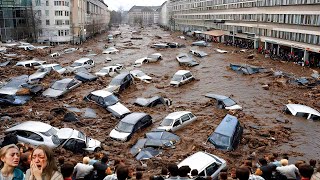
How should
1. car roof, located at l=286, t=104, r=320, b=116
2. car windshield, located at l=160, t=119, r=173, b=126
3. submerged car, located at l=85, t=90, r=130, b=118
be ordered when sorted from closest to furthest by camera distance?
car windshield, located at l=160, t=119, r=173, b=126 → submerged car, located at l=85, t=90, r=130, b=118 → car roof, located at l=286, t=104, r=320, b=116

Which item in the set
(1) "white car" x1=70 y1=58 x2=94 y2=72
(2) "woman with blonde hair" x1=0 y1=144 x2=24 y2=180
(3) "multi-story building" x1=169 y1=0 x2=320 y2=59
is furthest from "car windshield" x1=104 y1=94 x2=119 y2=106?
(3) "multi-story building" x1=169 y1=0 x2=320 y2=59

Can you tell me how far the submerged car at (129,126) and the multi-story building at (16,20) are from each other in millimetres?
50931

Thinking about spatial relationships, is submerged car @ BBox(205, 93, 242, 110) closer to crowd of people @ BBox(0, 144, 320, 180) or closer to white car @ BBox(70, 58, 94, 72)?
crowd of people @ BBox(0, 144, 320, 180)

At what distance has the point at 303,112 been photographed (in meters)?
20.7

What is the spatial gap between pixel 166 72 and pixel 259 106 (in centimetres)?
1495

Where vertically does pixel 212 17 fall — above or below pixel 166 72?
above

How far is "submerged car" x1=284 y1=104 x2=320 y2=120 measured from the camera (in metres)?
20.3

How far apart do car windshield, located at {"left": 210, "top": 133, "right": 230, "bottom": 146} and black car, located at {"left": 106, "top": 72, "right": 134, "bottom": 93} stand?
37.5 feet

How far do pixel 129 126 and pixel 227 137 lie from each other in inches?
197

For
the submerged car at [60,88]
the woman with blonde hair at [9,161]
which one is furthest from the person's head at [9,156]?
the submerged car at [60,88]

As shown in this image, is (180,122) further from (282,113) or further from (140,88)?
(140,88)

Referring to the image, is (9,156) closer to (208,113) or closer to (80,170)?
(80,170)

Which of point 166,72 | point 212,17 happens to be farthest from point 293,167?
point 212,17

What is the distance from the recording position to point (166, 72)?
122ft
